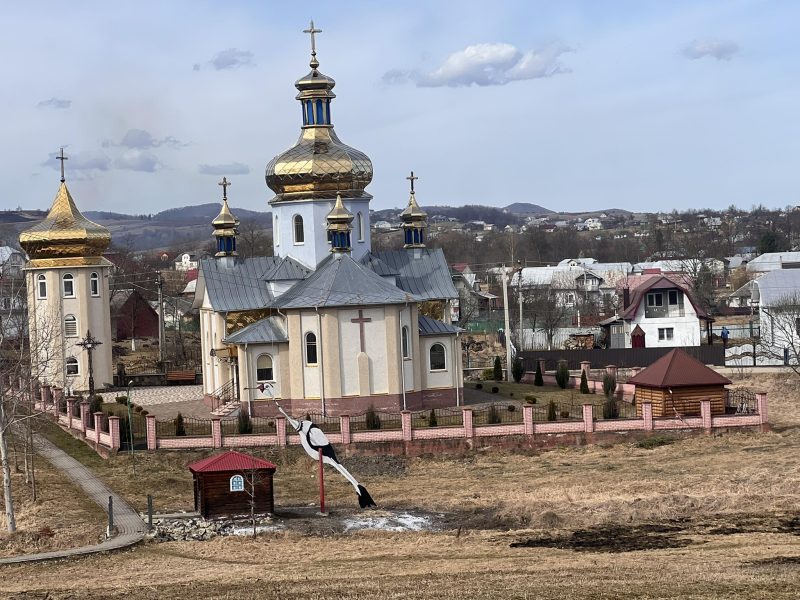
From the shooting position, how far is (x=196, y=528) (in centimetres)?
2725

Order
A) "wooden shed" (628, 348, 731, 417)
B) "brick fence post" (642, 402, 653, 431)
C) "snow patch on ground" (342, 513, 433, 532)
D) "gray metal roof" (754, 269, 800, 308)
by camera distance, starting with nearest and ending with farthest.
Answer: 1. "snow patch on ground" (342, 513, 433, 532)
2. "brick fence post" (642, 402, 653, 431)
3. "wooden shed" (628, 348, 731, 417)
4. "gray metal roof" (754, 269, 800, 308)

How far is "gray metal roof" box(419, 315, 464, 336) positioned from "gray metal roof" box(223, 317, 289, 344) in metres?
4.07

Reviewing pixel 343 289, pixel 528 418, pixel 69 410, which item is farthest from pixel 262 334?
pixel 528 418

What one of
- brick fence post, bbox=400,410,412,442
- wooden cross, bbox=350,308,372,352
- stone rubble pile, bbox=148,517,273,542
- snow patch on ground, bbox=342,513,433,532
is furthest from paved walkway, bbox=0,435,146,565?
wooden cross, bbox=350,308,372,352

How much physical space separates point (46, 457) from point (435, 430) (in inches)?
402

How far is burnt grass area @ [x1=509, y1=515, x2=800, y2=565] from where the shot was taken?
24.5 metres

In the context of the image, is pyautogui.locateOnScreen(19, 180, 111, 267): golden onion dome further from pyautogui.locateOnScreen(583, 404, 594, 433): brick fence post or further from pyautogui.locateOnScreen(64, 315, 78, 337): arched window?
pyautogui.locateOnScreen(583, 404, 594, 433): brick fence post

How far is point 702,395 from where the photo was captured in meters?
38.2

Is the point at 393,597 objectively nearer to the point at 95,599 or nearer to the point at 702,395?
the point at 95,599

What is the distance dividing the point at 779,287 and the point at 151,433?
3474 cm

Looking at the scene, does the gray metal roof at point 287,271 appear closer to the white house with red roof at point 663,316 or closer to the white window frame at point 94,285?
the white window frame at point 94,285

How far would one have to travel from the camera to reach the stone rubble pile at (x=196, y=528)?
26688 mm

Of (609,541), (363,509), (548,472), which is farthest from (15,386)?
(609,541)

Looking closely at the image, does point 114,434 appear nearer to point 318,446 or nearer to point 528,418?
point 318,446
